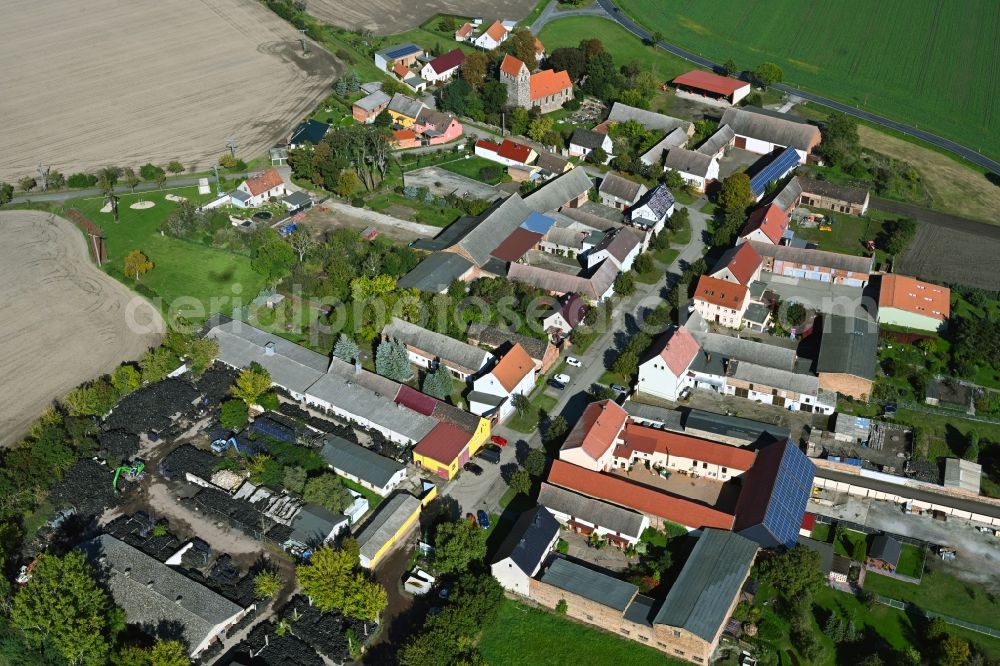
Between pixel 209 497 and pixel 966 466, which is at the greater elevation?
pixel 966 466

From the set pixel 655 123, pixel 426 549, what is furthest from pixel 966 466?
pixel 655 123

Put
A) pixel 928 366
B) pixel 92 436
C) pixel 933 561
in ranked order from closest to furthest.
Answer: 1. pixel 933 561
2. pixel 92 436
3. pixel 928 366

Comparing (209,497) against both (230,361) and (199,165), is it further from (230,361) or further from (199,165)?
(199,165)

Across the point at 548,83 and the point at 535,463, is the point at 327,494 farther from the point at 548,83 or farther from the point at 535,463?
the point at 548,83

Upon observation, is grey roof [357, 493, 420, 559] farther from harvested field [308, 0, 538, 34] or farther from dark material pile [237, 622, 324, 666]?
harvested field [308, 0, 538, 34]

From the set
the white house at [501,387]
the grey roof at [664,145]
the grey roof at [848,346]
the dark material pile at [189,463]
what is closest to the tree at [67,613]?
the dark material pile at [189,463]

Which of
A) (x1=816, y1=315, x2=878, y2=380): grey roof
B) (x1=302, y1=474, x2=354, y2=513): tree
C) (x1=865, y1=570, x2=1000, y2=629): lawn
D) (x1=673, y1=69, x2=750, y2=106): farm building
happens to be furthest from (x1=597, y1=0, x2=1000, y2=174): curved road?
(x1=302, y1=474, x2=354, y2=513): tree

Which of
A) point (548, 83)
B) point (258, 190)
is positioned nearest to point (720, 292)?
point (548, 83)

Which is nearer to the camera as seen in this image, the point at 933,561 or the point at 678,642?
the point at 678,642
